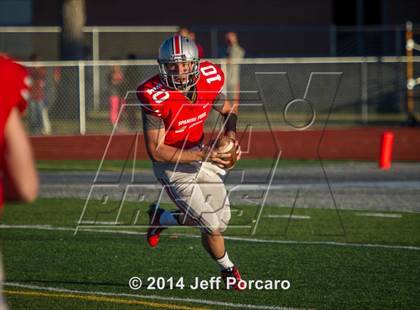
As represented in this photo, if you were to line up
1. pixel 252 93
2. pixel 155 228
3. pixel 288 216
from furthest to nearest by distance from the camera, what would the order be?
pixel 252 93 → pixel 288 216 → pixel 155 228

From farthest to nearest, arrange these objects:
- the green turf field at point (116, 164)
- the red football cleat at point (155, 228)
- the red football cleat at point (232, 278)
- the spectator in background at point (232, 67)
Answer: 1. the spectator in background at point (232, 67)
2. the green turf field at point (116, 164)
3. the red football cleat at point (155, 228)
4. the red football cleat at point (232, 278)

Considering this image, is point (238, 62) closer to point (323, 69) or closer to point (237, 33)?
point (323, 69)

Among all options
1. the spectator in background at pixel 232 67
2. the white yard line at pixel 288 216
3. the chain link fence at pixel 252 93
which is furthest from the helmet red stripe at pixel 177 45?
the spectator in background at pixel 232 67

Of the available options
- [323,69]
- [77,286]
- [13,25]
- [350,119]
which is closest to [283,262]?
[77,286]

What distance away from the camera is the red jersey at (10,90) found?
3.60 meters

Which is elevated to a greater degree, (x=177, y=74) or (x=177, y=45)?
(x=177, y=45)

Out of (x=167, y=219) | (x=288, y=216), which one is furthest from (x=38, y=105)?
(x=167, y=219)

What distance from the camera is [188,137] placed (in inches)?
317

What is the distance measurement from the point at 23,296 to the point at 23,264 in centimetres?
145

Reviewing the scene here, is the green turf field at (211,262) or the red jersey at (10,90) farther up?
the red jersey at (10,90)

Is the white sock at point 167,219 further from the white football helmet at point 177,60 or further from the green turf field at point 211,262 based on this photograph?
the white football helmet at point 177,60

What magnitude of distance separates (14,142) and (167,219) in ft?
16.8

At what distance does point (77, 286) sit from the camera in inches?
306

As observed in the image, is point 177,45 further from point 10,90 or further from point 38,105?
point 38,105
